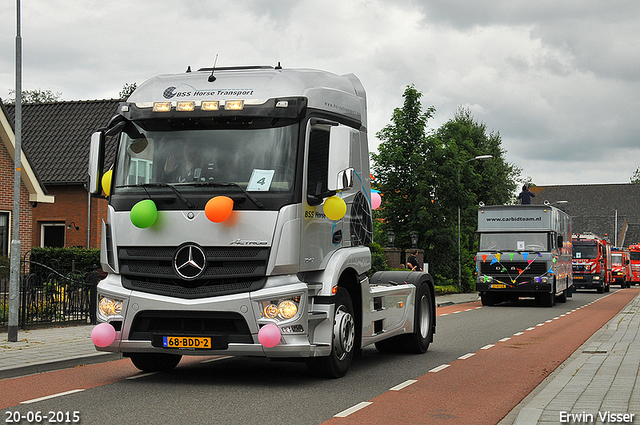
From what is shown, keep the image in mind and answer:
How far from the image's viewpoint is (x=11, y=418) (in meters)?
6.84

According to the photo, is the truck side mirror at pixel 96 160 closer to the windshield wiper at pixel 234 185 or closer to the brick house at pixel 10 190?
the windshield wiper at pixel 234 185

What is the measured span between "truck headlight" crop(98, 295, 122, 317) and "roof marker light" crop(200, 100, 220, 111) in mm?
2345

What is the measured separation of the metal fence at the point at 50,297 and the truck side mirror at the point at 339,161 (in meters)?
8.20

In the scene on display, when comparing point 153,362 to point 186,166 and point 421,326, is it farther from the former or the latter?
point 421,326

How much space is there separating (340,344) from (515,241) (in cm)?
1897

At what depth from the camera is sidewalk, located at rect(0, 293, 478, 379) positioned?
9828mm

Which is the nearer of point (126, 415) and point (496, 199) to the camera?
point (126, 415)

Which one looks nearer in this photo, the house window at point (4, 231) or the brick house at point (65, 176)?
the house window at point (4, 231)

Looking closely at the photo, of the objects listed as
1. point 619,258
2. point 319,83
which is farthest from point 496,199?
point 319,83

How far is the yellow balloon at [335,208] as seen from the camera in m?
9.05

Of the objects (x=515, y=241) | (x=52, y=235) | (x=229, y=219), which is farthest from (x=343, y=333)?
(x=52, y=235)

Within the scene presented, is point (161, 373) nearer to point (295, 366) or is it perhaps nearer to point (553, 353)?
point (295, 366)

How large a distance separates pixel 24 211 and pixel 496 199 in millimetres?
45370

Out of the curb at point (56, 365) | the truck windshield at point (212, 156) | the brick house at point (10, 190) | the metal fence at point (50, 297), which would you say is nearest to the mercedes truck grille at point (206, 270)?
the truck windshield at point (212, 156)
